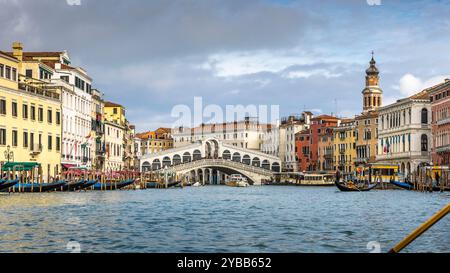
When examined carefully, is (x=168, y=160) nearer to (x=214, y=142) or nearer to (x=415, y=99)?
(x=214, y=142)

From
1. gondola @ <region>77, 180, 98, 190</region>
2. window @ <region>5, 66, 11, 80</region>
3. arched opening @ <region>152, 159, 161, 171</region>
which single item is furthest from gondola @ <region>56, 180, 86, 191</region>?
arched opening @ <region>152, 159, 161, 171</region>

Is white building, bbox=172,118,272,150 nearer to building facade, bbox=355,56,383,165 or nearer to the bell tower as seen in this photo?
the bell tower

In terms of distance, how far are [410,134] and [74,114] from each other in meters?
13.1

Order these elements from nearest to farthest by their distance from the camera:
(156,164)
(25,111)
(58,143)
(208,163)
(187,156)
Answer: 1. (25,111)
2. (58,143)
3. (208,163)
4. (156,164)
5. (187,156)

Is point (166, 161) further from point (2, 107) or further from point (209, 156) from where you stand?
point (2, 107)

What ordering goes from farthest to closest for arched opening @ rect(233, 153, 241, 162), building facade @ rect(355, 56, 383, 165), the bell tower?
1. arched opening @ rect(233, 153, 241, 162)
2. the bell tower
3. building facade @ rect(355, 56, 383, 165)

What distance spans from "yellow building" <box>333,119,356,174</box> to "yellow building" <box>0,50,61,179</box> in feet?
69.0

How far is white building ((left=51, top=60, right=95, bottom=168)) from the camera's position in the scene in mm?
23281

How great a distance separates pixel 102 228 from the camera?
24.8 feet

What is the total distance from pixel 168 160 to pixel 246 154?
4.66 m

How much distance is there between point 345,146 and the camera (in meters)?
40.8

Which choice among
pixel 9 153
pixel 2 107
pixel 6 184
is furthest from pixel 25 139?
pixel 6 184

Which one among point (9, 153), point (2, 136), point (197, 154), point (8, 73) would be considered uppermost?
point (8, 73)
